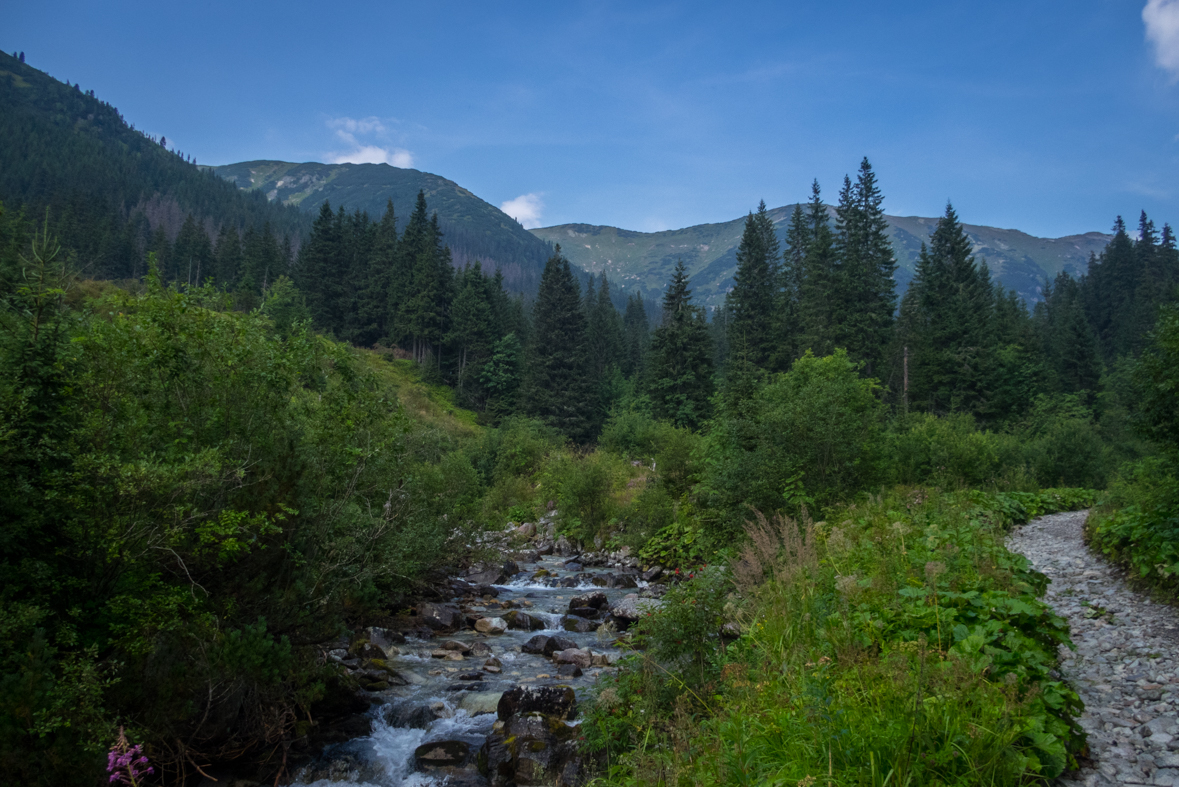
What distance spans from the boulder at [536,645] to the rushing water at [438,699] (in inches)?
6.8

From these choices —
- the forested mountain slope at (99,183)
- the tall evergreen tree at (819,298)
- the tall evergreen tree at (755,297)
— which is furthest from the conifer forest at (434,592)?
the forested mountain slope at (99,183)

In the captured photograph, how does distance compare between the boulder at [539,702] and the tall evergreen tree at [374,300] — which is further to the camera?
the tall evergreen tree at [374,300]

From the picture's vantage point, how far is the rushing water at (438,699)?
25.1 feet

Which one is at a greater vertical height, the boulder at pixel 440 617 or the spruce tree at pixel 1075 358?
the spruce tree at pixel 1075 358

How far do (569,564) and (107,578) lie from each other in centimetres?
1918

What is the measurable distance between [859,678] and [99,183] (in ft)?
503

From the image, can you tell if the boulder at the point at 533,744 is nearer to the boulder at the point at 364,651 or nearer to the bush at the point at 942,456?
the boulder at the point at 364,651

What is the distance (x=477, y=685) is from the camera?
10.4 m

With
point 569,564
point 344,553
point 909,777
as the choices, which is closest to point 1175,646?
point 909,777

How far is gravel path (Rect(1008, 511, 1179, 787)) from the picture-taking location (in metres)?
3.71

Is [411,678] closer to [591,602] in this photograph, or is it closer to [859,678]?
[591,602]

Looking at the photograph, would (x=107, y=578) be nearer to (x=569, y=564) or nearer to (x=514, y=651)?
(x=514, y=651)

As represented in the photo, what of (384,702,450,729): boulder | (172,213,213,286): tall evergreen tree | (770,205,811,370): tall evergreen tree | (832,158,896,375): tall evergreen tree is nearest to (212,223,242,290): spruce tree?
(172,213,213,286): tall evergreen tree

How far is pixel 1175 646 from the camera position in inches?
231
